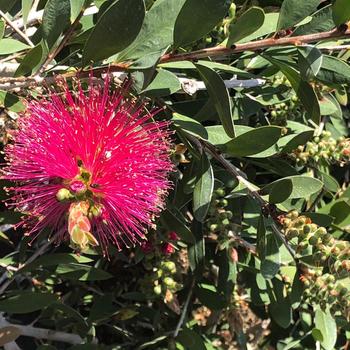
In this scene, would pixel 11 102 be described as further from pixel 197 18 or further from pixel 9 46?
pixel 197 18

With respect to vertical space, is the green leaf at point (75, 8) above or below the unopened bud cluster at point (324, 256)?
above

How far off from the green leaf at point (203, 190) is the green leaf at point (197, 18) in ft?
1.29

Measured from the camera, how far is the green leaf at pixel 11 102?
1.65m

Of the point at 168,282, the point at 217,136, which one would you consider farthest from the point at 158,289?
the point at 217,136

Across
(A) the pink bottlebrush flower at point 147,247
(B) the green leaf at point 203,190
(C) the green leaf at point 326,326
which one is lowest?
(C) the green leaf at point 326,326

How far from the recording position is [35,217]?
171cm

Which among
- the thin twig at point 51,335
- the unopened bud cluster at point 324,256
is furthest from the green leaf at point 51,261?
the unopened bud cluster at point 324,256

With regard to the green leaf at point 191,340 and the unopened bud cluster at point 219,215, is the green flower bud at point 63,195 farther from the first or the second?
the green leaf at point 191,340

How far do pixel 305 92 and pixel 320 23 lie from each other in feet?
0.61

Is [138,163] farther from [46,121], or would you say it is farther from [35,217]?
[35,217]

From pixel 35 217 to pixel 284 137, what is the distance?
0.88 m

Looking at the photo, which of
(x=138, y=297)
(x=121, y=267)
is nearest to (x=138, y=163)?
(x=138, y=297)

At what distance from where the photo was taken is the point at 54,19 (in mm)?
1527

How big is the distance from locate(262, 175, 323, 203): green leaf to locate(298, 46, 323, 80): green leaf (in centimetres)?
36
